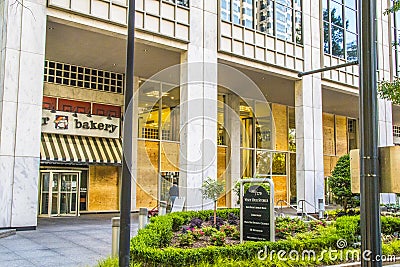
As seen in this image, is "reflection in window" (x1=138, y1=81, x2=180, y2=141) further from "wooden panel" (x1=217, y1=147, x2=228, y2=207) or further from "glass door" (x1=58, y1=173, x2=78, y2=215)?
"glass door" (x1=58, y1=173, x2=78, y2=215)

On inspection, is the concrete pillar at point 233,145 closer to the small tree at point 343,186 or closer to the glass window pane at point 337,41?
the glass window pane at point 337,41

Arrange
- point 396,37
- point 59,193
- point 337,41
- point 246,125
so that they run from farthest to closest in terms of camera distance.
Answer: point 396,37 → point 246,125 → point 337,41 → point 59,193

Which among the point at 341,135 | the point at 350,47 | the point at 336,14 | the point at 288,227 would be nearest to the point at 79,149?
the point at 288,227

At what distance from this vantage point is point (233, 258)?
9.33 metres

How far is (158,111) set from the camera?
26.5m

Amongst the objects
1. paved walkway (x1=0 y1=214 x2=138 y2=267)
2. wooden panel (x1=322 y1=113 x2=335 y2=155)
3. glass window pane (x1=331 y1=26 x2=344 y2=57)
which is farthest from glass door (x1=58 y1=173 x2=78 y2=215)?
wooden panel (x1=322 y1=113 x2=335 y2=155)

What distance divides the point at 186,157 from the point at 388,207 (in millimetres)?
12658

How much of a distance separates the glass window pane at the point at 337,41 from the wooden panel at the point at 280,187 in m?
9.91

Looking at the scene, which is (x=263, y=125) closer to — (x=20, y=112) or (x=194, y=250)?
(x=20, y=112)

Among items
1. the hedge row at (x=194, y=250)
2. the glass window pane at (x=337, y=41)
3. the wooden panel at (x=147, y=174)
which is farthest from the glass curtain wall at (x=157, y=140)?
the hedge row at (x=194, y=250)

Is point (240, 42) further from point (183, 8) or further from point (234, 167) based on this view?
point (234, 167)

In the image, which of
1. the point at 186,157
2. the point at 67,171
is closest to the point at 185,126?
the point at 186,157

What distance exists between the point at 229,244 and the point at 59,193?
46.5 ft

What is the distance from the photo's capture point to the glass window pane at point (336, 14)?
93.5 feet
